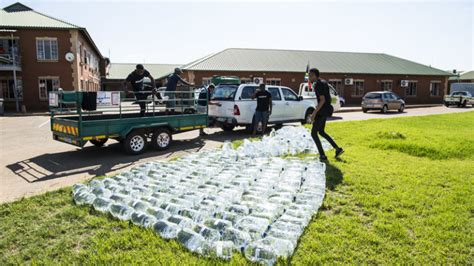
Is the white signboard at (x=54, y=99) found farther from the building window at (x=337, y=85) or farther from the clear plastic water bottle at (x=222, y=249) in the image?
the building window at (x=337, y=85)

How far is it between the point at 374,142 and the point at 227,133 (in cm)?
515

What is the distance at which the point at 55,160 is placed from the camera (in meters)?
7.45

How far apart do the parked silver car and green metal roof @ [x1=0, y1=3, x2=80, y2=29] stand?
2173 centimetres

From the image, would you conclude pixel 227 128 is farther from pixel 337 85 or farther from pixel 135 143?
pixel 337 85

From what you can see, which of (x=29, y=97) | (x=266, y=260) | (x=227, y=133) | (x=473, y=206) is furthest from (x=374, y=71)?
(x=266, y=260)

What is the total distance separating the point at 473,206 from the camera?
14.0ft

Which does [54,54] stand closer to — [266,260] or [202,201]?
[202,201]

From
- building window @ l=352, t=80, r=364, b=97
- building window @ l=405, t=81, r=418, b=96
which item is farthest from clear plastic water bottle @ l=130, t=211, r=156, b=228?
building window @ l=405, t=81, r=418, b=96

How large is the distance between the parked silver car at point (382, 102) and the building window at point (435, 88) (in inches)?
739

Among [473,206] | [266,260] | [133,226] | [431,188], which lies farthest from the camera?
[431,188]

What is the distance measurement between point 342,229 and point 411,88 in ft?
130

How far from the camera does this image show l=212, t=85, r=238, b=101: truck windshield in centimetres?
1156

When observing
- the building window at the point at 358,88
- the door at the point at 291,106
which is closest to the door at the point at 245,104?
the door at the point at 291,106

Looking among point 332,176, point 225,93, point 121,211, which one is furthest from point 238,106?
point 121,211
